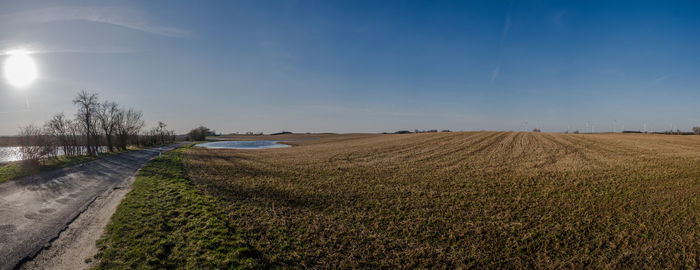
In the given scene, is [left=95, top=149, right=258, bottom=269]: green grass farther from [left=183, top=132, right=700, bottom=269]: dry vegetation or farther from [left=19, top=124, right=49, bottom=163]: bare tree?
[left=19, top=124, right=49, bottom=163]: bare tree

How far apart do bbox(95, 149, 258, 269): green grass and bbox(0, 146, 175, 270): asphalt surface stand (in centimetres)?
148

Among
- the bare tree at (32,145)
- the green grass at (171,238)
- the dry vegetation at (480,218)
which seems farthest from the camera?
the bare tree at (32,145)

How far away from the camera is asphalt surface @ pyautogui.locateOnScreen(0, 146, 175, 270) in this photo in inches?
268

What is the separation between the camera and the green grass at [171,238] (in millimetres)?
6125

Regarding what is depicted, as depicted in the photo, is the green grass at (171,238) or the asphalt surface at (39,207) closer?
the green grass at (171,238)

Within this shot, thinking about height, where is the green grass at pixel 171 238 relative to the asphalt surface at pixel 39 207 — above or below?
below

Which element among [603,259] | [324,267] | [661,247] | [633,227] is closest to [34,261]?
[324,267]

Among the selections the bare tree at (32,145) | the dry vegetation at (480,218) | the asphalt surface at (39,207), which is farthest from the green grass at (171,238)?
the bare tree at (32,145)

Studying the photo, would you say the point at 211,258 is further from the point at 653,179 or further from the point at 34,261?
the point at 653,179

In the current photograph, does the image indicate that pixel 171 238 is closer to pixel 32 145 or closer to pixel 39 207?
pixel 39 207

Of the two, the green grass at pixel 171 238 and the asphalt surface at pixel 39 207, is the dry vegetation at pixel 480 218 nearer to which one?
the green grass at pixel 171 238

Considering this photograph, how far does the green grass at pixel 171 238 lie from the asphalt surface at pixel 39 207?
1476mm

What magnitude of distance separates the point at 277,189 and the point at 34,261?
28.8 ft

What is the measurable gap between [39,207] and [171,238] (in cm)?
821
